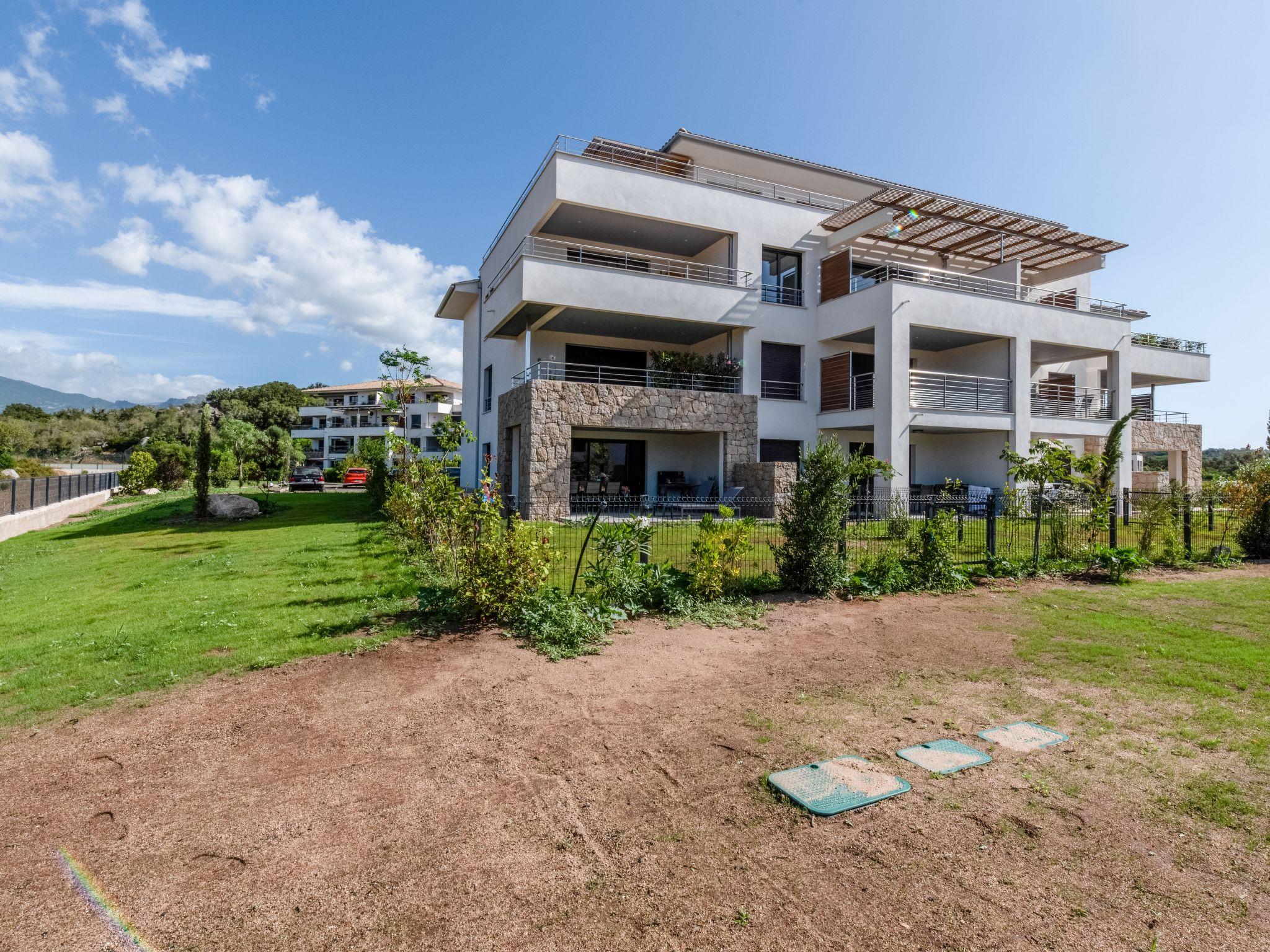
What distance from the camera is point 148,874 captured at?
298 centimetres

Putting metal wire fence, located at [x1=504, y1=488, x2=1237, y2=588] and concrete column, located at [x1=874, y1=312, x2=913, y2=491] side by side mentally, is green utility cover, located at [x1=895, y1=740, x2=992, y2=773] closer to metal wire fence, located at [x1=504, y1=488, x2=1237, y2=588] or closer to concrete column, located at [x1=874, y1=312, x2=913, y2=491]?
metal wire fence, located at [x1=504, y1=488, x2=1237, y2=588]

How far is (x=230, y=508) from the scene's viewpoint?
21922 millimetres

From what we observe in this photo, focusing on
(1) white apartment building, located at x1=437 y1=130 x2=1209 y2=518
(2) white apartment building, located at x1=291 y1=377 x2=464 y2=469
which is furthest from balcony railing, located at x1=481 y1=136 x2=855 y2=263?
(2) white apartment building, located at x1=291 y1=377 x2=464 y2=469

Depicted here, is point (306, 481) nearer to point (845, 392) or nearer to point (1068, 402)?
point (845, 392)

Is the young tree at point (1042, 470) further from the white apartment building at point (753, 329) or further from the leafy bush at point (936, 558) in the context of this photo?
the white apartment building at point (753, 329)

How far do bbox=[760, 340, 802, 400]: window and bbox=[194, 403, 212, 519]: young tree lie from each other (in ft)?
59.3

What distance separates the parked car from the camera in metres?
40.1

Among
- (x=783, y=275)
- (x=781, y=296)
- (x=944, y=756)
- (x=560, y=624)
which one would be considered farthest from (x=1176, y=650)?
(x=783, y=275)

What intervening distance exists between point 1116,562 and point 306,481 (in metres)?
41.3

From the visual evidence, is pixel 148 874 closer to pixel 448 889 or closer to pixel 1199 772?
pixel 448 889

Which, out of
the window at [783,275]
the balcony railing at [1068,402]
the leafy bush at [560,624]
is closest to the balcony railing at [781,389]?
the window at [783,275]

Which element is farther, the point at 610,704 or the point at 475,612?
the point at 475,612

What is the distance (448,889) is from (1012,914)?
245 centimetres

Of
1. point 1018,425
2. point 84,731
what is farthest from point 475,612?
point 1018,425
